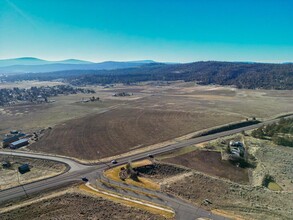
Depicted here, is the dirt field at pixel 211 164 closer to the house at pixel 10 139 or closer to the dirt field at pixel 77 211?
the dirt field at pixel 77 211

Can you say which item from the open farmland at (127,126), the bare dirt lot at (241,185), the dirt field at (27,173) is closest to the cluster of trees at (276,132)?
the bare dirt lot at (241,185)

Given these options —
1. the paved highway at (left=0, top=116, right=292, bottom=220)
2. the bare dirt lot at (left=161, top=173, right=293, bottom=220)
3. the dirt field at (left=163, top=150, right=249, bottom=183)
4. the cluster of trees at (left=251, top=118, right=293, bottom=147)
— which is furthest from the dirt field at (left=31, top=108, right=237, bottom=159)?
the bare dirt lot at (left=161, top=173, right=293, bottom=220)

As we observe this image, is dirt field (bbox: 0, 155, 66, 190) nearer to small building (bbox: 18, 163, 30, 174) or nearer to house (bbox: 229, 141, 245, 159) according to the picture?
small building (bbox: 18, 163, 30, 174)

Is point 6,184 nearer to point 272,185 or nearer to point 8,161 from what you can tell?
point 8,161

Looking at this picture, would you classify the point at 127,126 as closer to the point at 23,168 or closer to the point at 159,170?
the point at 159,170

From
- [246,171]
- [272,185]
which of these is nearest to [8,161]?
[246,171]

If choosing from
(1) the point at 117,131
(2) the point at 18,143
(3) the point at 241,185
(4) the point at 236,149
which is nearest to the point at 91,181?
(3) the point at 241,185
